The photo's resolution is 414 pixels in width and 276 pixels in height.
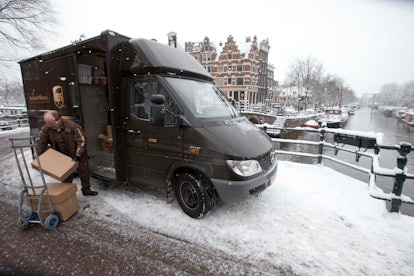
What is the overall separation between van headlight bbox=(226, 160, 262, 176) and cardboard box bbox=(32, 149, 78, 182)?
2.80m

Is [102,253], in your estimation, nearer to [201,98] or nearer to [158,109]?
[158,109]

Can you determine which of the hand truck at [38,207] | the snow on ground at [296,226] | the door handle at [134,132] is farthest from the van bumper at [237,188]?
the hand truck at [38,207]

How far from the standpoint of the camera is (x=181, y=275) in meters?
2.47

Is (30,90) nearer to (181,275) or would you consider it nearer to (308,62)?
(181,275)

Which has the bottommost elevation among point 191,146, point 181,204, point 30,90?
point 181,204

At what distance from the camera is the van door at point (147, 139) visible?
353 cm

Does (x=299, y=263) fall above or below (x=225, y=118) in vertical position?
A: below

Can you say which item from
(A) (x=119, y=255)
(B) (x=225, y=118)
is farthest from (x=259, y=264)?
(B) (x=225, y=118)

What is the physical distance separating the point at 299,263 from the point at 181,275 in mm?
1513

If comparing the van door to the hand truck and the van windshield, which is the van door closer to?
the van windshield

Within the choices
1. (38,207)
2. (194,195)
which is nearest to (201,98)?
(194,195)

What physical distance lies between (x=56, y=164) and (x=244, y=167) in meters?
3.25

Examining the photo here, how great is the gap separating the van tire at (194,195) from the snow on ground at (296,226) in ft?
0.59

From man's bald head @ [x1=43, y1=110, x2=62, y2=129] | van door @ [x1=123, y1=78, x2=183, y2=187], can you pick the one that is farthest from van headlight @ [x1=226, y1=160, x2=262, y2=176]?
man's bald head @ [x1=43, y1=110, x2=62, y2=129]
